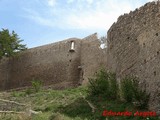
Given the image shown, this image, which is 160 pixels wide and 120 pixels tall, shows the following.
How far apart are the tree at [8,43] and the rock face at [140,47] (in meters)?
12.3

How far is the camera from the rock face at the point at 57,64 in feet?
A: 83.2

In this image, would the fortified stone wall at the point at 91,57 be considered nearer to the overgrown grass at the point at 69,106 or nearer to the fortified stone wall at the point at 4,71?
the overgrown grass at the point at 69,106

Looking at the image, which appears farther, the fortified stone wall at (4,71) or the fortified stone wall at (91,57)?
the fortified stone wall at (4,71)

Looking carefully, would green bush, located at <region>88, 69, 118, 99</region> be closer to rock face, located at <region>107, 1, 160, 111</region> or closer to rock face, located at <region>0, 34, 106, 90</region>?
rock face, located at <region>107, 1, 160, 111</region>

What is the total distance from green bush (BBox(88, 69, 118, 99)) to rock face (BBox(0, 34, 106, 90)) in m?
8.49

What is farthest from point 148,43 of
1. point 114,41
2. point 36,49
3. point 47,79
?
point 36,49

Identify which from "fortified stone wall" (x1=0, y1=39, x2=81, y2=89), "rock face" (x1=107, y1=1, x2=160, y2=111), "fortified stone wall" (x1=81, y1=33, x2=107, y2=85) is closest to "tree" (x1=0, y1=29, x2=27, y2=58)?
"fortified stone wall" (x1=0, y1=39, x2=81, y2=89)

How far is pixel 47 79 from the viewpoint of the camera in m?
27.7

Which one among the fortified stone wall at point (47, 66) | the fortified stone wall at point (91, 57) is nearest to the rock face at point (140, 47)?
the fortified stone wall at point (91, 57)

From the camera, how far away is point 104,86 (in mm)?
15711

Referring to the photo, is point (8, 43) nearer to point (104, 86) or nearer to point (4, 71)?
point (4, 71)

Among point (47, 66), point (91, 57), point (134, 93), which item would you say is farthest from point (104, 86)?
point (47, 66)

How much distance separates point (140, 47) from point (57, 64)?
46.7 ft

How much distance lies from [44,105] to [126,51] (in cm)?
441
